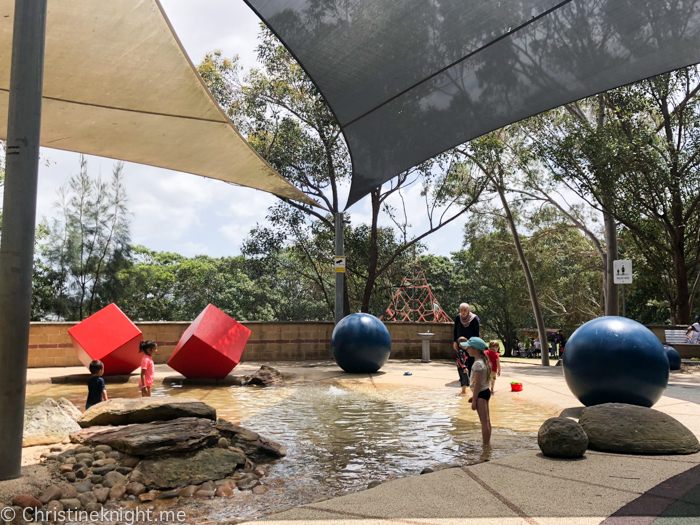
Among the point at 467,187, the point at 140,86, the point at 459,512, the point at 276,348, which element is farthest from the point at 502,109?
the point at 467,187

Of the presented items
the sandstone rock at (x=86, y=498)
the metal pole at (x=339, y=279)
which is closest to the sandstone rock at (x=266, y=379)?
the metal pole at (x=339, y=279)

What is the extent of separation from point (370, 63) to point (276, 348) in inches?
524

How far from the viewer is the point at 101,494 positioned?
14.6 ft

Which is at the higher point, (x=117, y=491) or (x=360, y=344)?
(x=360, y=344)

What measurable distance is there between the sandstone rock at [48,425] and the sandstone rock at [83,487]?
1.44 meters

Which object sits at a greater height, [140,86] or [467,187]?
[467,187]

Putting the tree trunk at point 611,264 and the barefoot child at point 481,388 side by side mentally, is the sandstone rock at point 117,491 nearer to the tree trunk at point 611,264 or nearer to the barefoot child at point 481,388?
the barefoot child at point 481,388

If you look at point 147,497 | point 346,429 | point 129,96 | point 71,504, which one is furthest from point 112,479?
point 129,96

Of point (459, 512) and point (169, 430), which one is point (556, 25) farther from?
point (169, 430)

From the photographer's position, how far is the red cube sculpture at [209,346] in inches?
458

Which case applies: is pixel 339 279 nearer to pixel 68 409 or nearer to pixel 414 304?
pixel 68 409

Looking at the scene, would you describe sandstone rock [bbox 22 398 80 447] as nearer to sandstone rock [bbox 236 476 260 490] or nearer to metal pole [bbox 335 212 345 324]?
sandstone rock [bbox 236 476 260 490]

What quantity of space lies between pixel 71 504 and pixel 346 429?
384cm

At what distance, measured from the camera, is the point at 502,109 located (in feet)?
25.4
